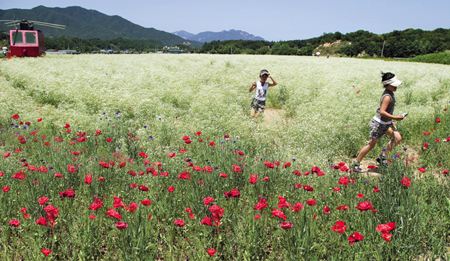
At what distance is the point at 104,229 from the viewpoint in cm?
298

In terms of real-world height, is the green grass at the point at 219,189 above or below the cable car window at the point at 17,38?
below

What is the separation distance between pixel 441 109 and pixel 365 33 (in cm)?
10798

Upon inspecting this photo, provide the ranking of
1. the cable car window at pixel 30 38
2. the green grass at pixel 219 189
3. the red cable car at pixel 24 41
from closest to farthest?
the green grass at pixel 219 189 → the red cable car at pixel 24 41 → the cable car window at pixel 30 38

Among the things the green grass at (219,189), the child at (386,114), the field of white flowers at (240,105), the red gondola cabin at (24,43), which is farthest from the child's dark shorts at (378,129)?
the red gondola cabin at (24,43)

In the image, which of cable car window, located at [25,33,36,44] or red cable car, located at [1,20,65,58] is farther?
cable car window, located at [25,33,36,44]

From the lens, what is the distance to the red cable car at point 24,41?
66.4 ft

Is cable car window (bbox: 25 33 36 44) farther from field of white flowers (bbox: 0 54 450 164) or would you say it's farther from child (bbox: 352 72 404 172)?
child (bbox: 352 72 404 172)

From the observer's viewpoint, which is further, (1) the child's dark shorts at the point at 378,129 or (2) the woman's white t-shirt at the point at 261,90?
(2) the woman's white t-shirt at the point at 261,90

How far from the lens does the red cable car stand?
2023cm

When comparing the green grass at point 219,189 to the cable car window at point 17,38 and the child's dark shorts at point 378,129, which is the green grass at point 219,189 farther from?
the cable car window at point 17,38

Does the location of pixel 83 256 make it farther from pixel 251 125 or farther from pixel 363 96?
pixel 363 96

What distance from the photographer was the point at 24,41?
20.7 meters

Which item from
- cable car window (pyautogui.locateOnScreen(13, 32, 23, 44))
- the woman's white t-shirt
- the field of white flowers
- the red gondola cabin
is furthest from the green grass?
cable car window (pyautogui.locateOnScreen(13, 32, 23, 44))

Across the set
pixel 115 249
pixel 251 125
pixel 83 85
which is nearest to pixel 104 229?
pixel 115 249
